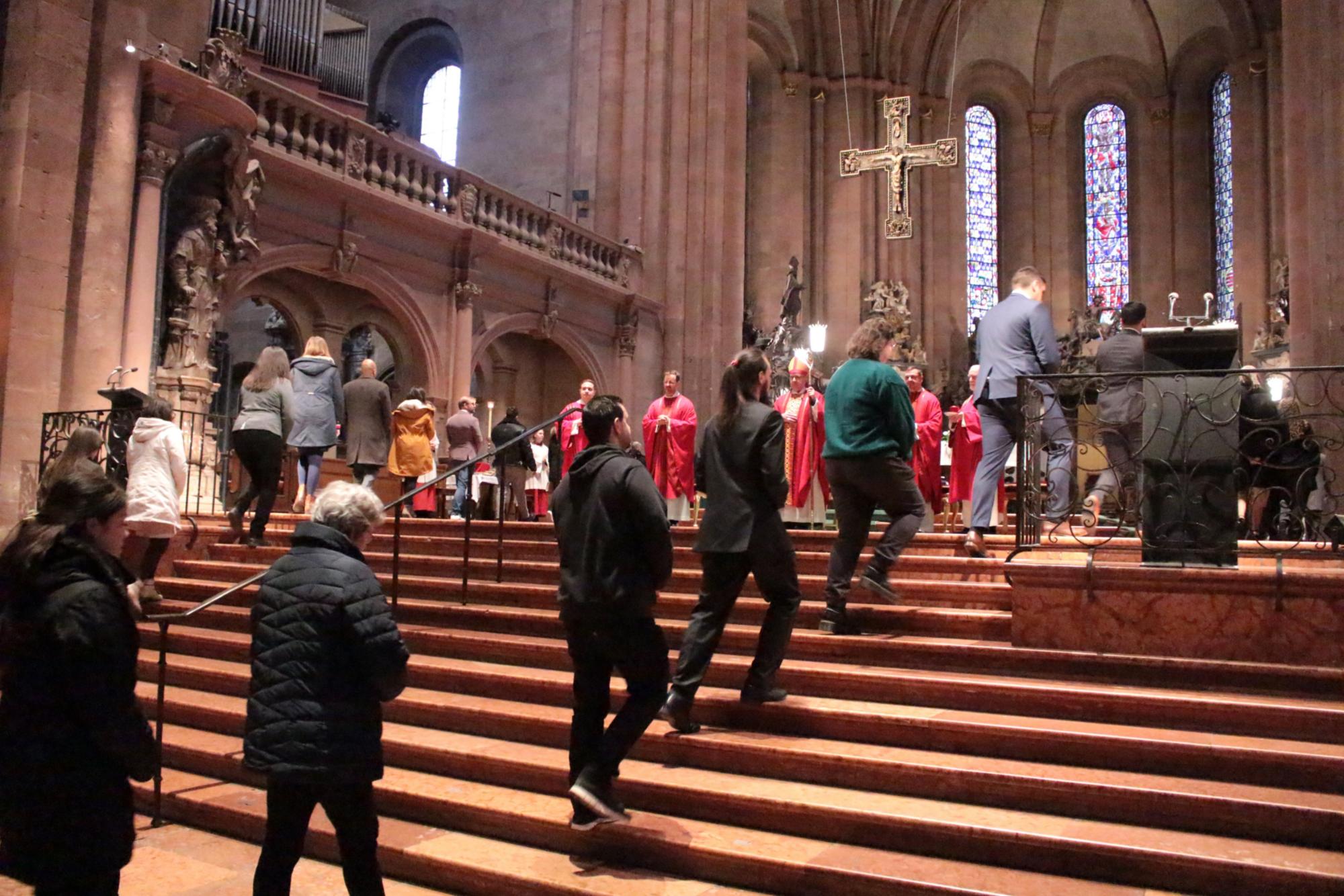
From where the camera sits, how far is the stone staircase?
4.13 m

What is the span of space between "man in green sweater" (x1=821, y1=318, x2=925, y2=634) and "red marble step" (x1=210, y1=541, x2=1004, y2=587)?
73cm

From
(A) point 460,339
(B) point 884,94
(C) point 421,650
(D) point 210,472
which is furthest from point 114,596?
(B) point 884,94

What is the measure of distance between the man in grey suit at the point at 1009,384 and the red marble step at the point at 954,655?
1.27 m

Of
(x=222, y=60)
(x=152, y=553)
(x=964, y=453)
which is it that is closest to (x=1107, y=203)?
(x=964, y=453)

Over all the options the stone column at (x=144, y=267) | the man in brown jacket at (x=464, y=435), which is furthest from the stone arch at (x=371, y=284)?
the man in brown jacket at (x=464, y=435)

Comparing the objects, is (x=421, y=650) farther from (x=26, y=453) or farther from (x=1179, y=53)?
(x=1179, y=53)

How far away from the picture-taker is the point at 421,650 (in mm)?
7066

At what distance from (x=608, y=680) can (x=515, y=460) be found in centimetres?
923

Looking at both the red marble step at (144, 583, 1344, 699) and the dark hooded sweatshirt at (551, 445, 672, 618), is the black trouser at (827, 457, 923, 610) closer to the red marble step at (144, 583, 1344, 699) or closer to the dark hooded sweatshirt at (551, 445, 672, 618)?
the red marble step at (144, 583, 1344, 699)

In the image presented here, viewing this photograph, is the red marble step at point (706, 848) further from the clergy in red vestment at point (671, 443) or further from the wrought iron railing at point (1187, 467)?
the clergy in red vestment at point (671, 443)

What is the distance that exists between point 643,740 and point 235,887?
73.5 inches

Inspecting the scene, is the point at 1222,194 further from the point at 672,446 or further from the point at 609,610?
the point at 609,610

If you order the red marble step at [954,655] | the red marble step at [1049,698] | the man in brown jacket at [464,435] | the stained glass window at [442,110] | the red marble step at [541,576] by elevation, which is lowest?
the red marble step at [1049,698]

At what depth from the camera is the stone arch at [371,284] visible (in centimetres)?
1245
